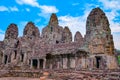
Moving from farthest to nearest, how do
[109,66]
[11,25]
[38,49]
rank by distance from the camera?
[11,25], [38,49], [109,66]

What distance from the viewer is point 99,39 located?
33000 mm

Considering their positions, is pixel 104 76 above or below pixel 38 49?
below

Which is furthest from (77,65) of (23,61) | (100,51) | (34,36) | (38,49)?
(34,36)

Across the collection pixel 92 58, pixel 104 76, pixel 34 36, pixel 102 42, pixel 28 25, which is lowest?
pixel 104 76

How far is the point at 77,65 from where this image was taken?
3291cm

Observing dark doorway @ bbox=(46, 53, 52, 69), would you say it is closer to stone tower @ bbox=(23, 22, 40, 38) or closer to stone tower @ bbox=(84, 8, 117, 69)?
stone tower @ bbox=(84, 8, 117, 69)

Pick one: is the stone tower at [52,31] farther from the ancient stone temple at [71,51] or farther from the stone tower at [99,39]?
the stone tower at [99,39]

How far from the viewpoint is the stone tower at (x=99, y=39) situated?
32263 mm

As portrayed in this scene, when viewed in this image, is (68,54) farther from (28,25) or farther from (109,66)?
(28,25)

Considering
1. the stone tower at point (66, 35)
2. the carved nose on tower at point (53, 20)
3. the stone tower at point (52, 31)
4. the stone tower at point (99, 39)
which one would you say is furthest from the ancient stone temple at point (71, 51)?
the stone tower at point (66, 35)

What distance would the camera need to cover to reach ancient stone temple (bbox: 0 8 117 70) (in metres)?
32.5

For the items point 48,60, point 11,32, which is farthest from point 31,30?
point 48,60

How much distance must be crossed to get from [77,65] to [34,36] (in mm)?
20525

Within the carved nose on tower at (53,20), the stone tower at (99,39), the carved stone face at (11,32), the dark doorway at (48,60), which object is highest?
the carved nose on tower at (53,20)
